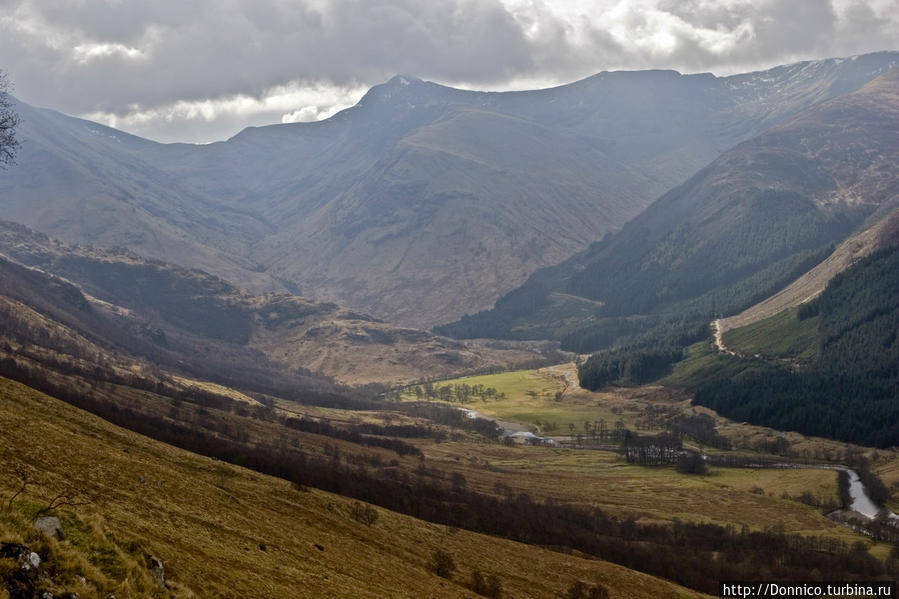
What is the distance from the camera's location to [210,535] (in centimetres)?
5784

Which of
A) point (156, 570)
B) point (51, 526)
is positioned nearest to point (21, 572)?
point (51, 526)

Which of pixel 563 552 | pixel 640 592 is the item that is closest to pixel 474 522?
pixel 563 552

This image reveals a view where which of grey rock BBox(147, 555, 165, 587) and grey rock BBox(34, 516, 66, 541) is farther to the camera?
grey rock BBox(147, 555, 165, 587)

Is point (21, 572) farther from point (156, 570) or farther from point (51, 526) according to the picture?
point (156, 570)

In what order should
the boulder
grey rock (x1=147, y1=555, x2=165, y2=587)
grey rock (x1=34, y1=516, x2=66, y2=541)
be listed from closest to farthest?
the boulder → grey rock (x1=34, y1=516, x2=66, y2=541) → grey rock (x1=147, y1=555, x2=165, y2=587)

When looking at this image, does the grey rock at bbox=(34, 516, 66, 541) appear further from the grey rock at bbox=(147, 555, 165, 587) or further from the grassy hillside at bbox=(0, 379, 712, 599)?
the grey rock at bbox=(147, 555, 165, 587)

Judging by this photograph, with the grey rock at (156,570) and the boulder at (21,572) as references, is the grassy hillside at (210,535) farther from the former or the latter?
the boulder at (21,572)

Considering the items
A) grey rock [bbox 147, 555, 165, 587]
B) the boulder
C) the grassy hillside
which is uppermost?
the boulder

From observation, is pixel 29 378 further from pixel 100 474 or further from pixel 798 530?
pixel 798 530

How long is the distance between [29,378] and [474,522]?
347ft

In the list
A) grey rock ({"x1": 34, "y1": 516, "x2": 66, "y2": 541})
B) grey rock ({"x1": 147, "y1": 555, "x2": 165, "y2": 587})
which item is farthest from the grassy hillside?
grey rock ({"x1": 34, "y1": 516, "x2": 66, "y2": 541})

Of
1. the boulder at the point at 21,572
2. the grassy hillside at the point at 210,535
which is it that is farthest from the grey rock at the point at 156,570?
the boulder at the point at 21,572

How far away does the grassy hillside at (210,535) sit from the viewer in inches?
1460

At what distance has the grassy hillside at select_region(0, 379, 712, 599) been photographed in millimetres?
37094
